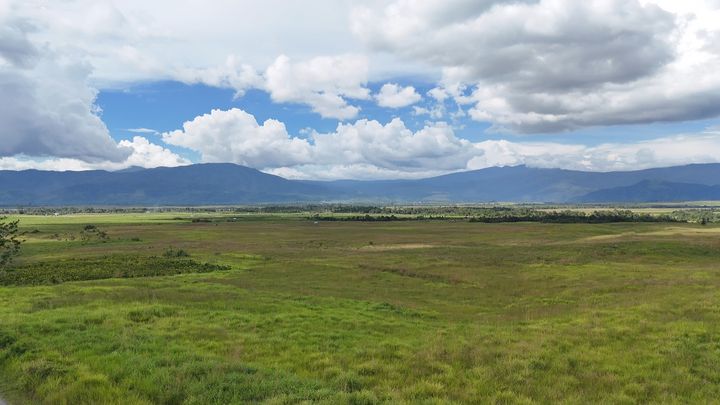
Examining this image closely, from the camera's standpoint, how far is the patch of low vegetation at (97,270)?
1692 inches

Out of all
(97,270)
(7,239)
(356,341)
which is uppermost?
(7,239)

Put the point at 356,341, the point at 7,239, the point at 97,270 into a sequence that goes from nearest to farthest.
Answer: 1. the point at 356,341
2. the point at 7,239
3. the point at 97,270

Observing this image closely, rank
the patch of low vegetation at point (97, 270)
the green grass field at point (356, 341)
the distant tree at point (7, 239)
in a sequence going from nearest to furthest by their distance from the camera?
the green grass field at point (356, 341) → the distant tree at point (7, 239) → the patch of low vegetation at point (97, 270)

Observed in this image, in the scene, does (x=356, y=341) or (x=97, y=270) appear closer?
(x=356, y=341)

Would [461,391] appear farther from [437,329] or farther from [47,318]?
[47,318]

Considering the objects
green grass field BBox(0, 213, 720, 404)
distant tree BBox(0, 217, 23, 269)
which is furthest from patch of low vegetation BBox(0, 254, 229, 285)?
distant tree BBox(0, 217, 23, 269)

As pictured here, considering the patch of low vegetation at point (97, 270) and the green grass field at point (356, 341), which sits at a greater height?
the green grass field at point (356, 341)

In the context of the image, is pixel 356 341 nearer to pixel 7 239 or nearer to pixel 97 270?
pixel 7 239

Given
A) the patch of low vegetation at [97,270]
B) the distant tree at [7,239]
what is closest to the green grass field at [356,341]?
the patch of low vegetation at [97,270]

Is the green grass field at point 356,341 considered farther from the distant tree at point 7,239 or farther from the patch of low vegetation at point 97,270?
the distant tree at point 7,239

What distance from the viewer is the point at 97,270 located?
4903 centimetres

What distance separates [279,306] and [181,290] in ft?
38.1

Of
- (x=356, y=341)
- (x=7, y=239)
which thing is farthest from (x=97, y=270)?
(x=356, y=341)

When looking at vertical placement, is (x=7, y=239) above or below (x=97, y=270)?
above
